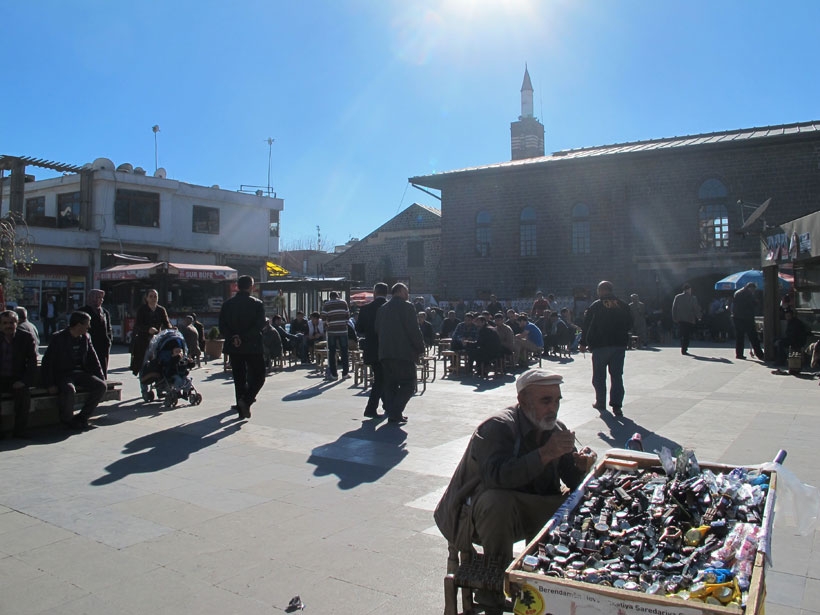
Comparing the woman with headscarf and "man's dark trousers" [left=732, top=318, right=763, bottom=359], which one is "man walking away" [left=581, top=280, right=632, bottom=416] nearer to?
the woman with headscarf

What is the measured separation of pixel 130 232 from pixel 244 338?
78.8 feet

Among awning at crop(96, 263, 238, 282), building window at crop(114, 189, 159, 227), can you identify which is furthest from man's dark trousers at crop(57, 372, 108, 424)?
building window at crop(114, 189, 159, 227)

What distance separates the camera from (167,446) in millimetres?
6805

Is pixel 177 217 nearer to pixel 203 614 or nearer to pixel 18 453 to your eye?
pixel 18 453

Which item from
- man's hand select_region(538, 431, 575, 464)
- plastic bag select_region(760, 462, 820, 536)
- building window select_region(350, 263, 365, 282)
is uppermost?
building window select_region(350, 263, 365, 282)

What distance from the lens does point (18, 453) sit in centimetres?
649

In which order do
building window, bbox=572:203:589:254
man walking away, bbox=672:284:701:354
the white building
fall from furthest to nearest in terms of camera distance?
building window, bbox=572:203:589:254, the white building, man walking away, bbox=672:284:701:354

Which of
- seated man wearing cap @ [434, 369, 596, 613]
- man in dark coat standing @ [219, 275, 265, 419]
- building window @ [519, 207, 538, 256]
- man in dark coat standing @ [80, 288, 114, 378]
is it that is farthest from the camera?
building window @ [519, 207, 538, 256]

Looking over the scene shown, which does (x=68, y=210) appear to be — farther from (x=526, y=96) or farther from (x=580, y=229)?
(x=526, y=96)

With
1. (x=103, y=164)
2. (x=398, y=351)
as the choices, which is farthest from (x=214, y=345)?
(x=103, y=164)

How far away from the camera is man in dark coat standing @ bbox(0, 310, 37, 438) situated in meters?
7.17

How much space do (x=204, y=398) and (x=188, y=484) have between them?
16.3 ft

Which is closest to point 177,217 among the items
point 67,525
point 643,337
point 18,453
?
point 643,337

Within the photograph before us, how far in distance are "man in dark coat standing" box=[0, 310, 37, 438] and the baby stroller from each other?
6.65 ft
